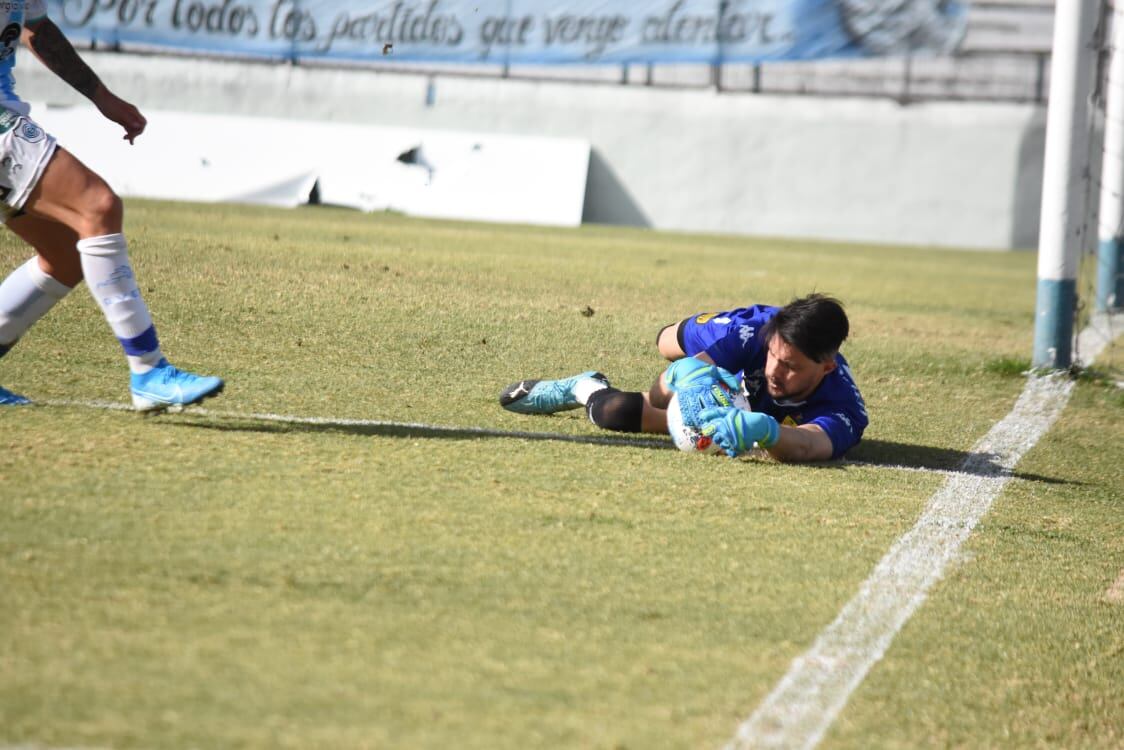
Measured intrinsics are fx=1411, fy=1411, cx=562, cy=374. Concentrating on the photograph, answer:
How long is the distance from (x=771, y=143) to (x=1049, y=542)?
16.3 meters

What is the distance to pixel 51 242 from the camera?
478 cm

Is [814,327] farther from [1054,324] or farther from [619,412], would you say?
[1054,324]

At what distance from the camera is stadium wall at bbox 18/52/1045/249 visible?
20016mm

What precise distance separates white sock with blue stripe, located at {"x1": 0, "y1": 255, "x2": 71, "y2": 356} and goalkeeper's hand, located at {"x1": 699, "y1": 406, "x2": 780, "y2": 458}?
2236mm

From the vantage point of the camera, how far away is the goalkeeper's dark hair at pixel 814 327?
4668mm

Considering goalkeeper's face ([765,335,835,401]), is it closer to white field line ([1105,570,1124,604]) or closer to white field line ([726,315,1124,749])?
white field line ([726,315,1124,749])

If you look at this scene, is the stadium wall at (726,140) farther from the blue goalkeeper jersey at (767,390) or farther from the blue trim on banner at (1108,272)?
the blue goalkeeper jersey at (767,390)

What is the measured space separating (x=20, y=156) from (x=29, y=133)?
8 centimetres

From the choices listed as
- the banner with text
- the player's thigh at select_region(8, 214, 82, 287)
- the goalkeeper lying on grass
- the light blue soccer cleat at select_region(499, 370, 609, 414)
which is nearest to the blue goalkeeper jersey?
the goalkeeper lying on grass

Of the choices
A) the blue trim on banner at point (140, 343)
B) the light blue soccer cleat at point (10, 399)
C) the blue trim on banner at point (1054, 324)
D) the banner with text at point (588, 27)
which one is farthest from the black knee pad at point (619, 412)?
the banner with text at point (588, 27)

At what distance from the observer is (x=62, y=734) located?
2219 mm

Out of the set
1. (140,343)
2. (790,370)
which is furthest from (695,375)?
(140,343)

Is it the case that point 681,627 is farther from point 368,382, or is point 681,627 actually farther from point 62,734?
point 368,382

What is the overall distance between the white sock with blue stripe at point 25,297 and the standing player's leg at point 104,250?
392 millimetres
